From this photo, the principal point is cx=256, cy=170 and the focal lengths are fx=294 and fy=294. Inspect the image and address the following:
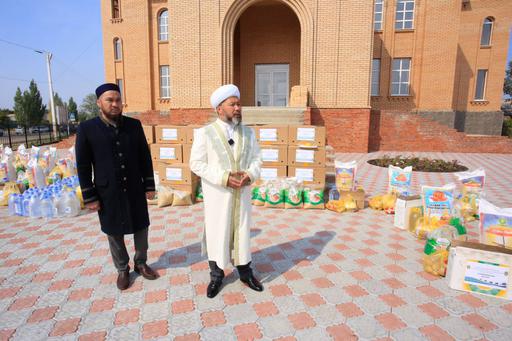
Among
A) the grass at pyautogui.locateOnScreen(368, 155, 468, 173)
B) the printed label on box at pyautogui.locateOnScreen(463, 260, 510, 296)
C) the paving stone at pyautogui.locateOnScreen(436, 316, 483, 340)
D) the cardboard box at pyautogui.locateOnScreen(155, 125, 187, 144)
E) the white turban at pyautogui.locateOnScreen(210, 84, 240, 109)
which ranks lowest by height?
the paving stone at pyautogui.locateOnScreen(436, 316, 483, 340)

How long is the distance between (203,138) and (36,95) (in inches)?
2158

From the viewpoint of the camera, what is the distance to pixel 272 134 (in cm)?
638

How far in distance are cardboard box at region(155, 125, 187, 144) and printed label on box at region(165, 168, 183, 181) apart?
33.3 inches

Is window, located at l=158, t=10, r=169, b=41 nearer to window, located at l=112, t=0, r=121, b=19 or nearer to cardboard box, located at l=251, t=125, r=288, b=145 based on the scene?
window, located at l=112, t=0, r=121, b=19

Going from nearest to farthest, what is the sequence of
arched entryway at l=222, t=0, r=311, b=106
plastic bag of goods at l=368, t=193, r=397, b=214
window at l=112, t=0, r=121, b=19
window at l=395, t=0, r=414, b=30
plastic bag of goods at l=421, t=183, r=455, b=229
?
1. plastic bag of goods at l=421, t=183, r=455, b=229
2. plastic bag of goods at l=368, t=193, r=397, b=214
3. arched entryway at l=222, t=0, r=311, b=106
4. window at l=395, t=0, r=414, b=30
5. window at l=112, t=0, r=121, b=19

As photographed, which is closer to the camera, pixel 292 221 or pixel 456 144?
pixel 292 221

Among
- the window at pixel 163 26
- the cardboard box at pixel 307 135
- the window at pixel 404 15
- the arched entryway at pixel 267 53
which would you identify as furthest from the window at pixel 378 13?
the cardboard box at pixel 307 135

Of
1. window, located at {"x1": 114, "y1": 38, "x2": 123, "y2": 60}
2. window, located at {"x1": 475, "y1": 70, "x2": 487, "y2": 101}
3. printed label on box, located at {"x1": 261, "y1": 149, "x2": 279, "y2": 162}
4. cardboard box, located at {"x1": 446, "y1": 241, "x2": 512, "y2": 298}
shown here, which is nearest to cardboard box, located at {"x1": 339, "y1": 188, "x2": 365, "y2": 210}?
printed label on box, located at {"x1": 261, "y1": 149, "x2": 279, "y2": 162}

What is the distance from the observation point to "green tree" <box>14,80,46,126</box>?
43.5 m

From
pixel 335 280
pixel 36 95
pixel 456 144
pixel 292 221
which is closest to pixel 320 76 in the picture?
pixel 456 144

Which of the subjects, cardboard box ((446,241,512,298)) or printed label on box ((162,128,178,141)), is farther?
printed label on box ((162,128,178,141))

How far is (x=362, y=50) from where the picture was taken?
12523mm

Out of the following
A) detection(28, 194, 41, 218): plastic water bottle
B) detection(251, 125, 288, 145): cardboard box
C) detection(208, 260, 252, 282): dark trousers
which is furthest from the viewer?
detection(251, 125, 288, 145): cardboard box

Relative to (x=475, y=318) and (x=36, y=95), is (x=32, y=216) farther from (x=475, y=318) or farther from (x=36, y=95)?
(x=36, y=95)
